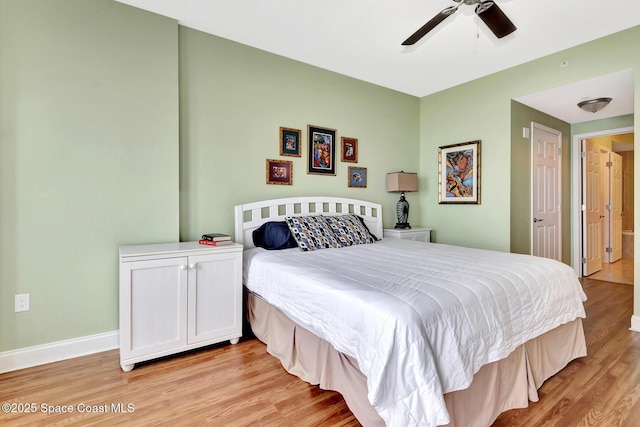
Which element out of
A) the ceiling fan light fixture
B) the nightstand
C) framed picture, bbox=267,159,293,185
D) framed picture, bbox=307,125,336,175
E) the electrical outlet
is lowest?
the electrical outlet

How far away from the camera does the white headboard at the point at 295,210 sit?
309cm

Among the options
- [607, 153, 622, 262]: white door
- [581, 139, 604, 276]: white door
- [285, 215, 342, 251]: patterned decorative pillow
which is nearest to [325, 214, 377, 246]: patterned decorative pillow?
[285, 215, 342, 251]: patterned decorative pillow

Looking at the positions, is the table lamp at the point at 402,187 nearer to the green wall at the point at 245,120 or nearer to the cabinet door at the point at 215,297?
the green wall at the point at 245,120

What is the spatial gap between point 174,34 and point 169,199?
54.8 inches

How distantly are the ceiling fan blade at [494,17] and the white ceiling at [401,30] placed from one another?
0.09 metres

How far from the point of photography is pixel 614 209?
19.0ft

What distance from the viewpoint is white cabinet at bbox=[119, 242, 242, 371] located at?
84.3 inches

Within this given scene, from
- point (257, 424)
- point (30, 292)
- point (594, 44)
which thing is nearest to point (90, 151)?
point (30, 292)

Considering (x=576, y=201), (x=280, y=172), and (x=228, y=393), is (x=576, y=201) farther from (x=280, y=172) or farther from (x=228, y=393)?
(x=228, y=393)

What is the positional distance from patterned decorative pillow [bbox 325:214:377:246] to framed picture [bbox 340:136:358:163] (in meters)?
0.88

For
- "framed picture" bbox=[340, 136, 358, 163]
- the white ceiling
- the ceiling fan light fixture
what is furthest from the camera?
"framed picture" bbox=[340, 136, 358, 163]

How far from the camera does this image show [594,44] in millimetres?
3053

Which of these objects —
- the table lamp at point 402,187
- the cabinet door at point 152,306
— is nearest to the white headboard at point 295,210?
the table lamp at point 402,187

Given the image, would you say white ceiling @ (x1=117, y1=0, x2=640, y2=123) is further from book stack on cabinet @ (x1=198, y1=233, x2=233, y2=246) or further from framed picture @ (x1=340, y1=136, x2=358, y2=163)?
book stack on cabinet @ (x1=198, y1=233, x2=233, y2=246)
